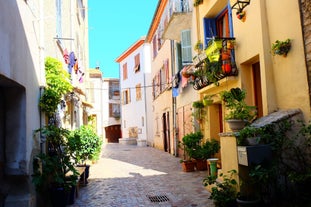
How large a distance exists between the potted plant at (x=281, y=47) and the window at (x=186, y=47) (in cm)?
567

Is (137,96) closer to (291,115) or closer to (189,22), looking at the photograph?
(189,22)

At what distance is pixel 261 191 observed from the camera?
5.18m

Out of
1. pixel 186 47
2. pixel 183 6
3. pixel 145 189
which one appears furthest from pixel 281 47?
pixel 183 6

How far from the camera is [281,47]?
5.73 meters

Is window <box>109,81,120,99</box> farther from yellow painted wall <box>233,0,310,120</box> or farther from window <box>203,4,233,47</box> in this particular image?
yellow painted wall <box>233,0,310,120</box>

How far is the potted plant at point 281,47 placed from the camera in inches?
222

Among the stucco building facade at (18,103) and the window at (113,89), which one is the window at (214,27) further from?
the window at (113,89)

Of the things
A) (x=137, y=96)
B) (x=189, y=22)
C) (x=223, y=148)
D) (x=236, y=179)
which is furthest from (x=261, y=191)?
(x=137, y=96)

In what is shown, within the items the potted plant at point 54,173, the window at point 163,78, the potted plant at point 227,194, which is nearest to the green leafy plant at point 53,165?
the potted plant at point 54,173

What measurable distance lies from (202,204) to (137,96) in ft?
73.1

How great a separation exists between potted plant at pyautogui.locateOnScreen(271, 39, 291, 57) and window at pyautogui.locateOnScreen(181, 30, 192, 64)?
18.6 feet

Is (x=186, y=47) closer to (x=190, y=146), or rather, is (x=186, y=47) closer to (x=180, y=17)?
(x=180, y=17)

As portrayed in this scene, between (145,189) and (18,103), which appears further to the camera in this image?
(145,189)

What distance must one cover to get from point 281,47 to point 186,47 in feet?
19.8
